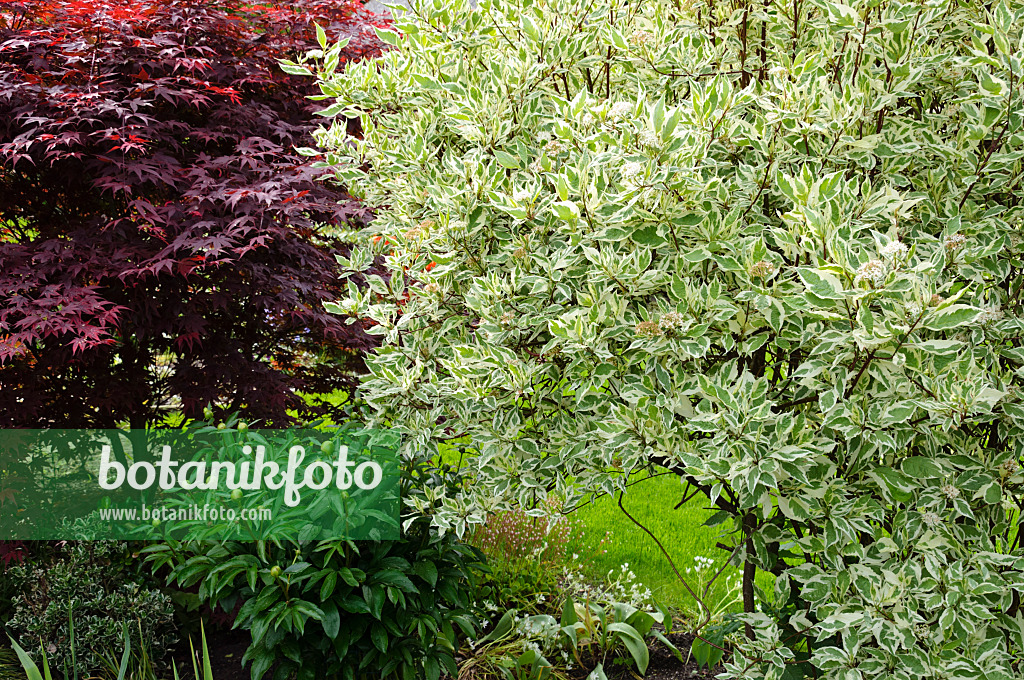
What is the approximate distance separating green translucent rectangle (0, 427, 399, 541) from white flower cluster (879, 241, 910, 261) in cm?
170

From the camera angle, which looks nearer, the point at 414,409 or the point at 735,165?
the point at 735,165

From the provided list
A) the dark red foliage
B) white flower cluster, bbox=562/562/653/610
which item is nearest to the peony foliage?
the dark red foliage

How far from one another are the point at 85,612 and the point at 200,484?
2.53 feet

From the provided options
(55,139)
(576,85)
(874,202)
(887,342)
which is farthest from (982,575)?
(55,139)

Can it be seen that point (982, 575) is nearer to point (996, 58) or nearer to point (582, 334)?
point (582, 334)

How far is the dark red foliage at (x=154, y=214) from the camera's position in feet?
9.25

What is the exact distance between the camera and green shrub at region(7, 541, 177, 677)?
9.36 ft

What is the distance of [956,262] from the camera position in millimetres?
1819

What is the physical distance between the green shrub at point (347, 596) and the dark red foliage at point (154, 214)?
86 centimetres

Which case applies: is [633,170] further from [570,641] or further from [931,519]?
[570,641]

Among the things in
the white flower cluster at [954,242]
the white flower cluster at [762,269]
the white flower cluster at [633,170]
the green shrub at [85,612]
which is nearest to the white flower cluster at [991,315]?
the white flower cluster at [954,242]

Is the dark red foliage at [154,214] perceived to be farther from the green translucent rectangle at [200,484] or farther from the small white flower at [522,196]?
the small white flower at [522,196]

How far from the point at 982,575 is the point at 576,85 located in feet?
5.96

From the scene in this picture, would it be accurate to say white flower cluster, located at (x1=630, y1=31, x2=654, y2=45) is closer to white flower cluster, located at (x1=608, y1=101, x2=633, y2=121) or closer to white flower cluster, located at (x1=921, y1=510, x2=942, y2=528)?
white flower cluster, located at (x1=608, y1=101, x2=633, y2=121)
